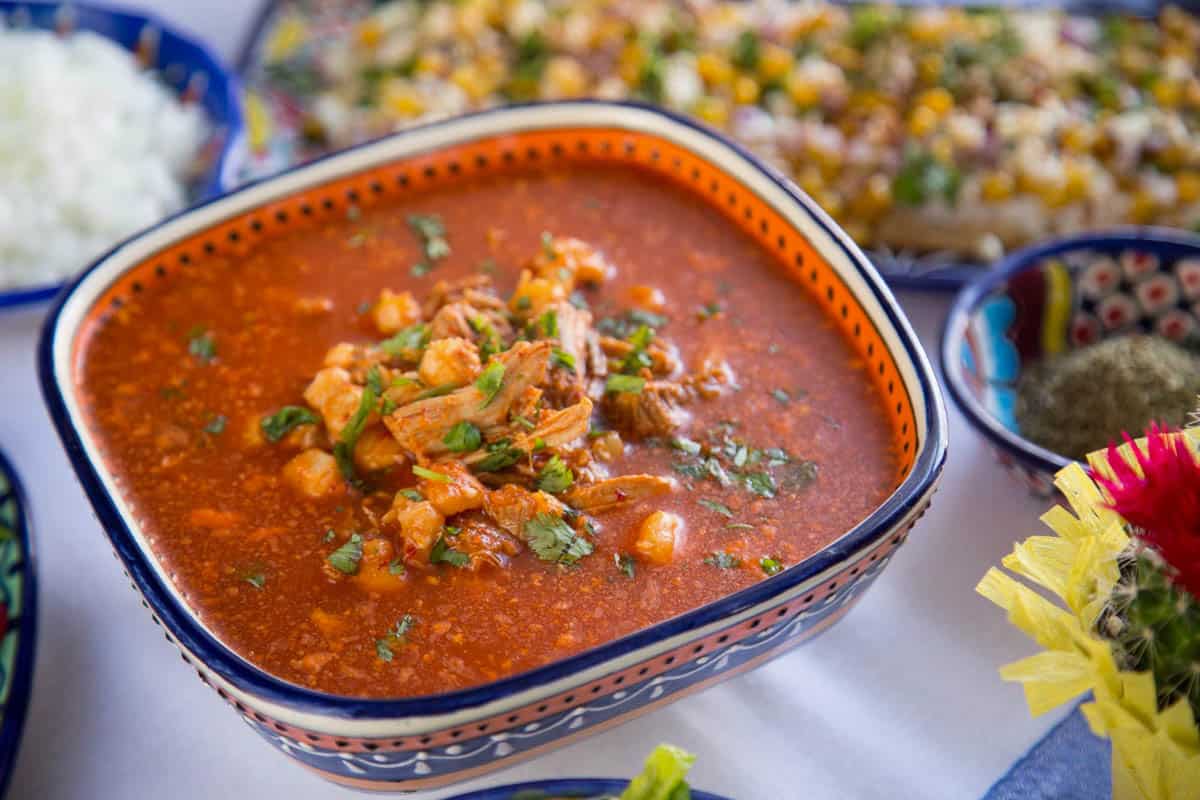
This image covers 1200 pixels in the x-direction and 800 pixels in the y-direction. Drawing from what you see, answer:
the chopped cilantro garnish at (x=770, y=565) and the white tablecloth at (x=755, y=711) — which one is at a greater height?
the chopped cilantro garnish at (x=770, y=565)

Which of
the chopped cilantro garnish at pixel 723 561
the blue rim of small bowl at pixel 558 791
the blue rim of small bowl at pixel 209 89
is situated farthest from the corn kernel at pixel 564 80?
the blue rim of small bowl at pixel 558 791

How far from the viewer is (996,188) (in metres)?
2.70

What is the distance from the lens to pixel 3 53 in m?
2.92

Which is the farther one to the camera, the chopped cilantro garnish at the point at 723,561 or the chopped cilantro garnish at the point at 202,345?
the chopped cilantro garnish at the point at 202,345

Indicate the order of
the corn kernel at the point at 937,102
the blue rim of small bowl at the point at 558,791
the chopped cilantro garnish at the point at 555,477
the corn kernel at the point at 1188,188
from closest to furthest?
the blue rim of small bowl at the point at 558,791 < the chopped cilantro garnish at the point at 555,477 < the corn kernel at the point at 1188,188 < the corn kernel at the point at 937,102

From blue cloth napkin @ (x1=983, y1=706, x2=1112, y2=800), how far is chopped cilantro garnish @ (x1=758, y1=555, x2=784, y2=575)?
1.69 feet

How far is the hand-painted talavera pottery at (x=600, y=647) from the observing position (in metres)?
1.32

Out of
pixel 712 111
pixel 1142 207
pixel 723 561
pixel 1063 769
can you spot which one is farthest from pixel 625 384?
pixel 1142 207

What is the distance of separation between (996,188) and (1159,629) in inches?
65.7

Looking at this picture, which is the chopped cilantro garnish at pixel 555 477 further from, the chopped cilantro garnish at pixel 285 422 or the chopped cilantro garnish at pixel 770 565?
the chopped cilantro garnish at pixel 285 422

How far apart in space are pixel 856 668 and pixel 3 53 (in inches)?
105

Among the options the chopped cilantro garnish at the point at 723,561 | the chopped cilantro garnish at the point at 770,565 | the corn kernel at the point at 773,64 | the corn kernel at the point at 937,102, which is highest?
the corn kernel at the point at 937,102

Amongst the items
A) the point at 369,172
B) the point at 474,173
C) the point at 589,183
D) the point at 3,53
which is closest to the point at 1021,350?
the point at 589,183

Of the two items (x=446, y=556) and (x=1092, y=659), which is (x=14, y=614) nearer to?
(x=446, y=556)
